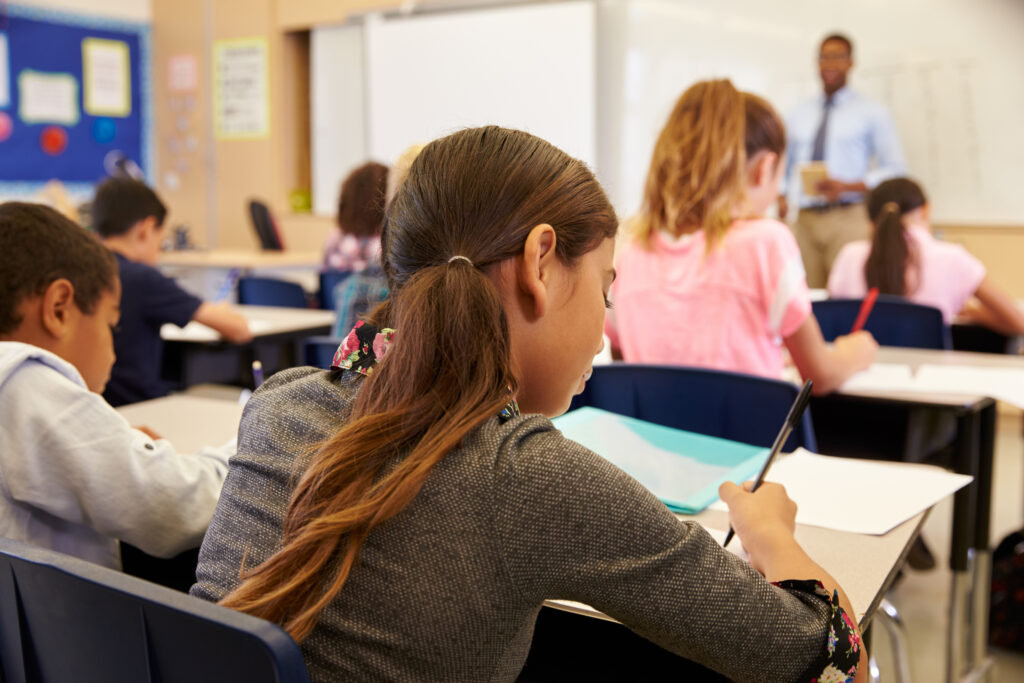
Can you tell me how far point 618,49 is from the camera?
552 centimetres

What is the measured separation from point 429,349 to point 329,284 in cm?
319

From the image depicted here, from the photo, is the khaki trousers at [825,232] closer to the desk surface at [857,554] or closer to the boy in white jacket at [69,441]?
the desk surface at [857,554]

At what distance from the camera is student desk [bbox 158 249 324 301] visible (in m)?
5.55

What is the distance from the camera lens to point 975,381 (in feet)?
6.84

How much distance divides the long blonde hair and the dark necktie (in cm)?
315

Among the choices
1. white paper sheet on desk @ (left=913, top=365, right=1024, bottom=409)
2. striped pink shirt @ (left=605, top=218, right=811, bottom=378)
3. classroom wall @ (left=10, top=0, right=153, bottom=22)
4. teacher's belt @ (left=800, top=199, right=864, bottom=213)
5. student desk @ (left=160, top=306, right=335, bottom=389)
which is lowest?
student desk @ (left=160, top=306, right=335, bottom=389)

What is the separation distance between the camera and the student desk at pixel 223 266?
555 centimetres

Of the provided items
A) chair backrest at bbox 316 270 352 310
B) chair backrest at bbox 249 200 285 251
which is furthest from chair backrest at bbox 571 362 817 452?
chair backrest at bbox 249 200 285 251

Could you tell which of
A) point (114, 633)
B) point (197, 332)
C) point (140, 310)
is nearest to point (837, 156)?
point (197, 332)

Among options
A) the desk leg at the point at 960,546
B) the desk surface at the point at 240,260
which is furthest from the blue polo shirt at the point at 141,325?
the desk surface at the point at 240,260

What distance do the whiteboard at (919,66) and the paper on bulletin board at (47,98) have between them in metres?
4.00

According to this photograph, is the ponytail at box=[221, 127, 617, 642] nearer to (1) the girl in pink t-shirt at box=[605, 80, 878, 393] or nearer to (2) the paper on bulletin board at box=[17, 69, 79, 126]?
(1) the girl in pink t-shirt at box=[605, 80, 878, 393]

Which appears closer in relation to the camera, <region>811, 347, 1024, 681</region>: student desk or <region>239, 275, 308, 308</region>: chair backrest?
<region>811, 347, 1024, 681</region>: student desk

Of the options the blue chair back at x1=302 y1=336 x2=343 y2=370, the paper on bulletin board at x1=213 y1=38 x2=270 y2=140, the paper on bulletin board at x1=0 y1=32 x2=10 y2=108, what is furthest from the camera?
the paper on bulletin board at x1=213 y1=38 x2=270 y2=140
